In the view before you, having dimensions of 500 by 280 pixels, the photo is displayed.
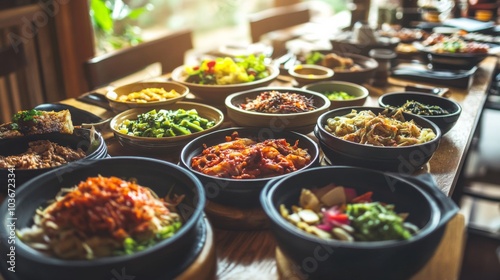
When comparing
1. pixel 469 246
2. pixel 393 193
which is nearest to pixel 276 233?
pixel 393 193

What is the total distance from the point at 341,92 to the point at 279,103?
0.60 meters

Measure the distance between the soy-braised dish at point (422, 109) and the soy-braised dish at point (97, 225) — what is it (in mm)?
1335

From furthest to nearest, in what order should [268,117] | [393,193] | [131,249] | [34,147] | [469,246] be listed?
1. [469,246]
2. [268,117]
3. [34,147]
4. [393,193]
5. [131,249]

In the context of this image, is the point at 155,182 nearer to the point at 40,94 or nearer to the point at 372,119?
the point at 372,119

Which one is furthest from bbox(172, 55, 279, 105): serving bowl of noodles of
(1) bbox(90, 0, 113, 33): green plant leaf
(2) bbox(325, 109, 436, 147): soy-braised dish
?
(1) bbox(90, 0, 113, 33): green plant leaf

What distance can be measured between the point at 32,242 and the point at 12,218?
0.10 meters

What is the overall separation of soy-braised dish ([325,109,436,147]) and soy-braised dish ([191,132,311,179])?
18 centimetres

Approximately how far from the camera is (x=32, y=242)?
1155 millimetres

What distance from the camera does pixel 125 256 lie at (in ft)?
3.43

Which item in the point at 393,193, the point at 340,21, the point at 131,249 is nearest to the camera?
the point at 131,249

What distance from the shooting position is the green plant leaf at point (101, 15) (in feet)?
14.7

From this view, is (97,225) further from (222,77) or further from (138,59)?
(138,59)

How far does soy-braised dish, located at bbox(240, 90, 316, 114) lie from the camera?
206 cm

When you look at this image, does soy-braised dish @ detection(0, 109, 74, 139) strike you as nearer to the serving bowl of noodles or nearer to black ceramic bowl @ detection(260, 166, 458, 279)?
the serving bowl of noodles
